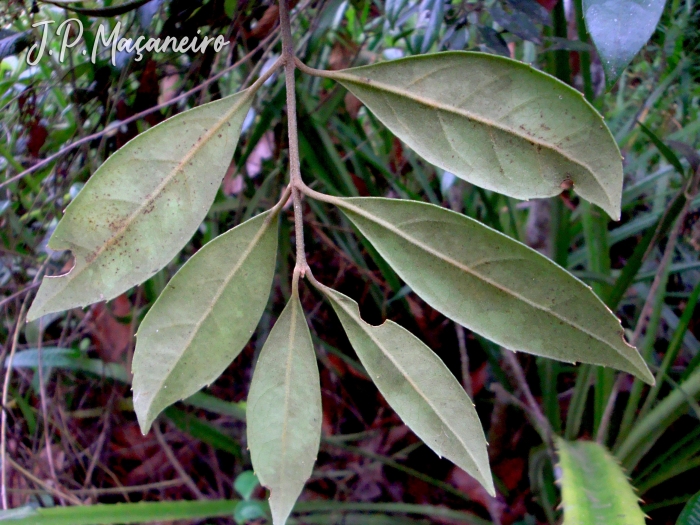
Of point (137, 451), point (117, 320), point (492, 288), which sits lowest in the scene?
point (137, 451)

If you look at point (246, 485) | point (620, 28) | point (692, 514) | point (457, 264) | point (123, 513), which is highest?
point (620, 28)

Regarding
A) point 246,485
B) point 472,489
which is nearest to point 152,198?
point 246,485

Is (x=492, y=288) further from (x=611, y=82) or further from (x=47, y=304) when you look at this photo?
(x=47, y=304)

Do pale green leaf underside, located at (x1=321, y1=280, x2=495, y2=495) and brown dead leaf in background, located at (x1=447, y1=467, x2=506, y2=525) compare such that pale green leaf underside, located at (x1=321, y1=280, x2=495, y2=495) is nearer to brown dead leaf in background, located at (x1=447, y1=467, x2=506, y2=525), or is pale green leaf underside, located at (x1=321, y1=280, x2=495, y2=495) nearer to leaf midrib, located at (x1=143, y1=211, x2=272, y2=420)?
leaf midrib, located at (x1=143, y1=211, x2=272, y2=420)

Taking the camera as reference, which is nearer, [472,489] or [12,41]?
[12,41]

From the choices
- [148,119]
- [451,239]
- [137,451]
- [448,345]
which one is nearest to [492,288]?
[451,239]

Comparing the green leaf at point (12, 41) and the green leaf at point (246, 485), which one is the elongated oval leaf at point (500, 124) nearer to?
the green leaf at point (12, 41)

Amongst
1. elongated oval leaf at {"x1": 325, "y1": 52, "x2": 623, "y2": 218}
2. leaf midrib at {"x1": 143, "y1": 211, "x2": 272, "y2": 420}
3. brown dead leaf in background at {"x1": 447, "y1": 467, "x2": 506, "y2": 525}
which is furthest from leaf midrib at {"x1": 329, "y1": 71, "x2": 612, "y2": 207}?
brown dead leaf in background at {"x1": 447, "y1": 467, "x2": 506, "y2": 525}

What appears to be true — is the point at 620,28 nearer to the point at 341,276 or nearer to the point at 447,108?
the point at 447,108
